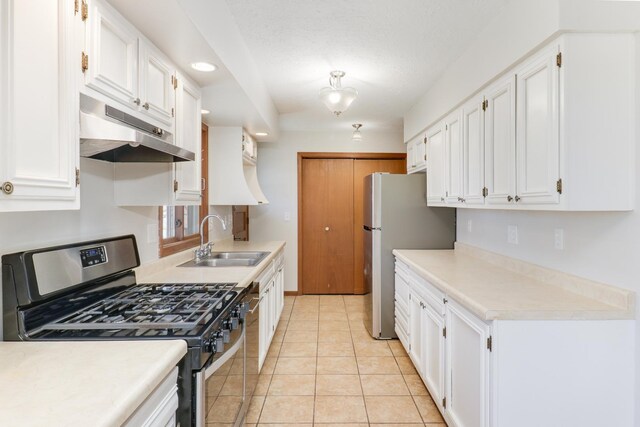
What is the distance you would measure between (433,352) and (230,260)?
177cm

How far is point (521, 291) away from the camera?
6.05 feet

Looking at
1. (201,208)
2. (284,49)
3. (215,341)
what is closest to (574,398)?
(215,341)

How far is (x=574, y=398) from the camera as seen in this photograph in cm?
151

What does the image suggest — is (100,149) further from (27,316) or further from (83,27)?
(27,316)

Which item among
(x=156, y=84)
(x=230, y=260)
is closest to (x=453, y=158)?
(x=230, y=260)

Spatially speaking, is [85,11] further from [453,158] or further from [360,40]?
[453,158]

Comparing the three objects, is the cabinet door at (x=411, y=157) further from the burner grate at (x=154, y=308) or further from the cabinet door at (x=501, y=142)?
the burner grate at (x=154, y=308)

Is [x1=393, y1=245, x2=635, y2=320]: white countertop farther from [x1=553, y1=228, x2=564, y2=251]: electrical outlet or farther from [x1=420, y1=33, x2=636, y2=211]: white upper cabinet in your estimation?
[x1=420, y1=33, x2=636, y2=211]: white upper cabinet

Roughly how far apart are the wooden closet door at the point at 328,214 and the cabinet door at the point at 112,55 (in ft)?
12.3

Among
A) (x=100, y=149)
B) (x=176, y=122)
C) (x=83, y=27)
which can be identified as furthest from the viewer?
(x=176, y=122)

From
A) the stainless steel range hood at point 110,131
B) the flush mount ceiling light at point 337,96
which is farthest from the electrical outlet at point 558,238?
the stainless steel range hood at point 110,131

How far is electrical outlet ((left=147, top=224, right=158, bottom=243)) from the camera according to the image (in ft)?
7.37

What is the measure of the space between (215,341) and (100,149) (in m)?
0.85

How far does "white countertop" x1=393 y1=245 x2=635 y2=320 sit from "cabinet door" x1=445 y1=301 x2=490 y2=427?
0.10m
